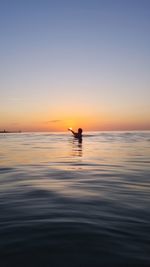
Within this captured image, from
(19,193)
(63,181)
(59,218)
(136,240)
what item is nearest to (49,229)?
(59,218)

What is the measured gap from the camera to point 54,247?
14.0 ft

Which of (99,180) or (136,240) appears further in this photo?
(99,180)

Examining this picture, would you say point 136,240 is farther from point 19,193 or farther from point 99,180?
point 99,180

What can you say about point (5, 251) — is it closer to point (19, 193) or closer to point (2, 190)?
point (19, 193)

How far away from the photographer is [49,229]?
200 inches

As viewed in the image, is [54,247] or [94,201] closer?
[54,247]

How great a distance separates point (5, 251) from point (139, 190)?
5441 millimetres

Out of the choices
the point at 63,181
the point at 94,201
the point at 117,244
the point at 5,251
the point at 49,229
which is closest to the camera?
the point at 5,251

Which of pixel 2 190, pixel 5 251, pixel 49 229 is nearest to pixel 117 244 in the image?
pixel 49 229

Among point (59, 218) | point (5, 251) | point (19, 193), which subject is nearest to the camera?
point (5, 251)

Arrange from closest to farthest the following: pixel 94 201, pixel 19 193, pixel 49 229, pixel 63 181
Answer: pixel 49 229
pixel 94 201
pixel 19 193
pixel 63 181

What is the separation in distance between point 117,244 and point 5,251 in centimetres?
165

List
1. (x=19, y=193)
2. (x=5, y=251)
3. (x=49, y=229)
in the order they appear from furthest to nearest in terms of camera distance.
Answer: (x=19, y=193), (x=49, y=229), (x=5, y=251)

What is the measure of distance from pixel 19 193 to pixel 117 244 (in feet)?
14.8
